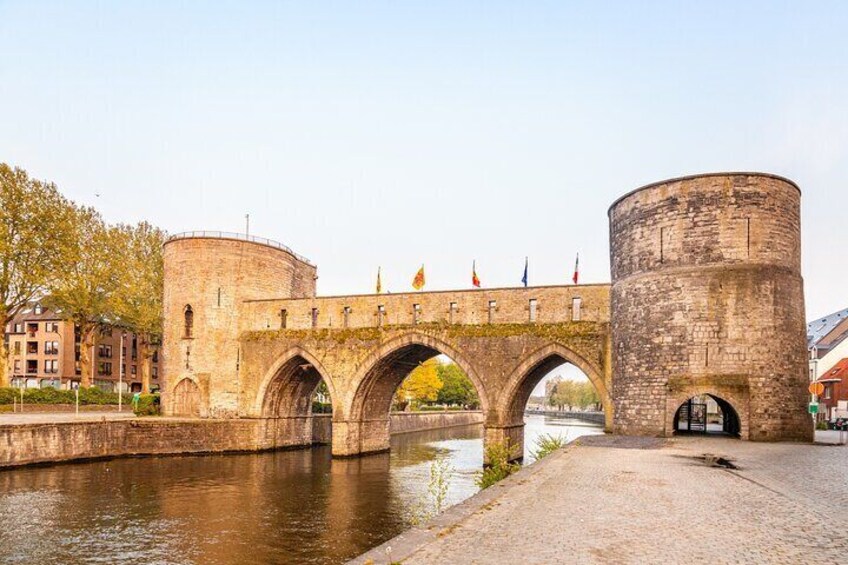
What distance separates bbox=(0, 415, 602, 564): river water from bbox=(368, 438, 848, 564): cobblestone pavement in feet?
17.3

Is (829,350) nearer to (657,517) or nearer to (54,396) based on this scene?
(657,517)

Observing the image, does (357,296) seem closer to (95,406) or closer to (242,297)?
(242,297)

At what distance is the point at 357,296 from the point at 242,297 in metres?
6.39

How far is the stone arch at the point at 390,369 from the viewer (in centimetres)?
2912

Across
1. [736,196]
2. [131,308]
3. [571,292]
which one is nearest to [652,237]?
[736,196]

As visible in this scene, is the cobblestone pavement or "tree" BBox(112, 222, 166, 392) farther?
"tree" BBox(112, 222, 166, 392)

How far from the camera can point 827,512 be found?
9266 mm

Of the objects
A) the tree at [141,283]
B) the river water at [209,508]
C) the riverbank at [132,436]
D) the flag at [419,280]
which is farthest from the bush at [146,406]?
the flag at [419,280]

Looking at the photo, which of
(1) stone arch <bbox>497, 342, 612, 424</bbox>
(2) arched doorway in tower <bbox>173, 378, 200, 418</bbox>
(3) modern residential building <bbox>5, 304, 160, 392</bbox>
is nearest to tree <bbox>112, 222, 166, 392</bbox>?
(2) arched doorway in tower <bbox>173, 378, 200, 418</bbox>

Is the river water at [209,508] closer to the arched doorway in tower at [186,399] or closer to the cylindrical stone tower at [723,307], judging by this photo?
the arched doorway in tower at [186,399]

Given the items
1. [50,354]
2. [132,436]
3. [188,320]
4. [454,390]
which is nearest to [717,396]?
[132,436]

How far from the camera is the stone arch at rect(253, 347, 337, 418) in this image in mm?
32562

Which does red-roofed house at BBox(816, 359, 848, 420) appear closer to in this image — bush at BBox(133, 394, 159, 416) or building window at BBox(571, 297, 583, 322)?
building window at BBox(571, 297, 583, 322)

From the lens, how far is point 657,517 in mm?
8766
